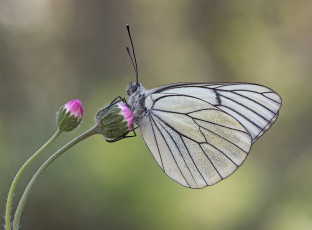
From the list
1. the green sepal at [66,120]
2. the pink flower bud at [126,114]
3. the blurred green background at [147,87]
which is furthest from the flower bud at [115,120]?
the blurred green background at [147,87]

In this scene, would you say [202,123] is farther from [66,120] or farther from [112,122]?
[66,120]

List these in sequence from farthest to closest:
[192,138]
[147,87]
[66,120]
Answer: [147,87] < [192,138] < [66,120]

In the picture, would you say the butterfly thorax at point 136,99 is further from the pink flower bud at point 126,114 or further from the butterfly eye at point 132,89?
the pink flower bud at point 126,114

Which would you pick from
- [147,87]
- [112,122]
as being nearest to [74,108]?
[112,122]

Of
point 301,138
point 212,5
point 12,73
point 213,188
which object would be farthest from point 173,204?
point 212,5

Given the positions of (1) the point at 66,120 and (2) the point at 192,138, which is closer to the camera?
(1) the point at 66,120

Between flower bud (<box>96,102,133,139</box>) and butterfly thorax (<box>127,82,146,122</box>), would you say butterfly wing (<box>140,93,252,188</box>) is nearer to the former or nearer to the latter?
butterfly thorax (<box>127,82,146,122</box>)

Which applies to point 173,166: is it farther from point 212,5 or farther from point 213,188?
point 212,5

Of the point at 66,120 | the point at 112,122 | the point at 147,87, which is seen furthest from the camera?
the point at 147,87
